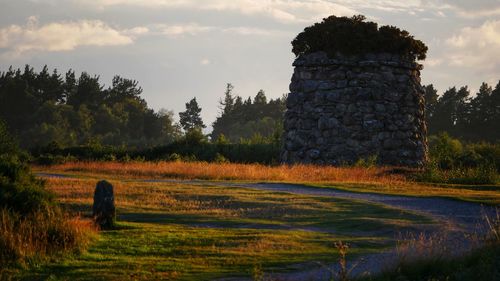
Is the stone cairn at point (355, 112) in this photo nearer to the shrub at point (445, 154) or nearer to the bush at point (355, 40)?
the bush at point (355, 40)

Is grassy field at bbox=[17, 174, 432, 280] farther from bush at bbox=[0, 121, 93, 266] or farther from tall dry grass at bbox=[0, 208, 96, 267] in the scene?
bush at bbox=[0, 121, 93, 266]

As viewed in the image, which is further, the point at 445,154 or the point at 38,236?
the point at 445,154

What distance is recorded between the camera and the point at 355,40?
36156 mm

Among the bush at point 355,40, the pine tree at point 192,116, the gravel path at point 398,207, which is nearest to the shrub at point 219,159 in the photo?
the bush at point 355,40

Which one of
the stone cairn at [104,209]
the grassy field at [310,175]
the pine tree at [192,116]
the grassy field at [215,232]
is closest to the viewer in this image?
the grassy field at [215,232]

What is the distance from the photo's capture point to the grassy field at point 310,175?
81.7ft

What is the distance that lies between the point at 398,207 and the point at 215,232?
6.61 meters

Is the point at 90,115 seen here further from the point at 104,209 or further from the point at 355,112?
the point at 104,209

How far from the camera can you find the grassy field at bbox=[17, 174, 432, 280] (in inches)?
491

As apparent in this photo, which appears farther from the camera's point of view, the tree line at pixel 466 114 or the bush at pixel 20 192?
the tree line at pixel 466 114

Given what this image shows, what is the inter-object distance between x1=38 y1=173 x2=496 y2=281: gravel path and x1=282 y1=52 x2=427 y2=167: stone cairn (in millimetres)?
9714

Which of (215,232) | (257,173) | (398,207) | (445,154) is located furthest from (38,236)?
(445,154)

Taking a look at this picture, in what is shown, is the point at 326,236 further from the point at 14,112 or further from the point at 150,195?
the point at 14,112

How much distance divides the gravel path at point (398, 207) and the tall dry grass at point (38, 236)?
4.32 m
